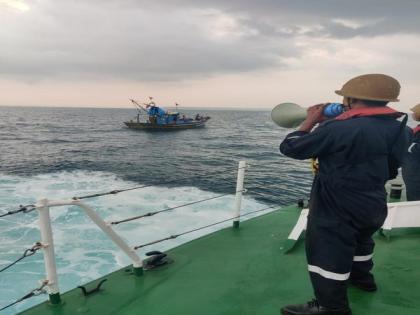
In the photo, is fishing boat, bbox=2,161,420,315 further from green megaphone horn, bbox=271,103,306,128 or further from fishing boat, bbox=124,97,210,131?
fishing boat, bbox=124,97,210,131

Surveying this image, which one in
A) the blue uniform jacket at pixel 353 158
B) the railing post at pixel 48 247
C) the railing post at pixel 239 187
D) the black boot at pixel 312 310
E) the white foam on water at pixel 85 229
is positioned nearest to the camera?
the blue uniform jacket at pixel 353 158

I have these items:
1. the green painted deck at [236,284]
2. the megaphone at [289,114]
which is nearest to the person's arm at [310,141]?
the megaphone at [289,114]

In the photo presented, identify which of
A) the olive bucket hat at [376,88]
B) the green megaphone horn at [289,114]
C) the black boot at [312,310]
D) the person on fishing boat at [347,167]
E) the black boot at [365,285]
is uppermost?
the olive bucket hat at [376,88]

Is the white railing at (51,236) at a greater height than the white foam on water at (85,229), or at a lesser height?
greater

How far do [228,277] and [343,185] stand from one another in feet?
6.59

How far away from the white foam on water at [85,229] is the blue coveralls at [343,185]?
5.44m

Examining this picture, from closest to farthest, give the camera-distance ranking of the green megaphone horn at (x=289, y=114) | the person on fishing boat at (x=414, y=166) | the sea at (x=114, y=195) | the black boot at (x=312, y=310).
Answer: the black boot at (x=312, y=310) < the green megaphone horn at (x=289, y=114) < the person on fishing boat at (x=414, y=166) < the sea at (x=114, y=195)

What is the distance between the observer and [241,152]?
38.4 m

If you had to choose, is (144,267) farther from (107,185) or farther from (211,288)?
(107,185)

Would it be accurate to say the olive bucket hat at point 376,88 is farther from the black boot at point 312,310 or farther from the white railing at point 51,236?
the white railing at point 51,236

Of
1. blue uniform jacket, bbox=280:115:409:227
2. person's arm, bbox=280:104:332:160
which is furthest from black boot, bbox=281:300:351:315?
person's arm, bbox=280:104:332:160

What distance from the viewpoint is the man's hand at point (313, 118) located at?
2596mm

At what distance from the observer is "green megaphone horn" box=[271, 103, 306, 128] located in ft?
9.70

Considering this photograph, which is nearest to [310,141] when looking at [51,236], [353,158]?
[353,158]
